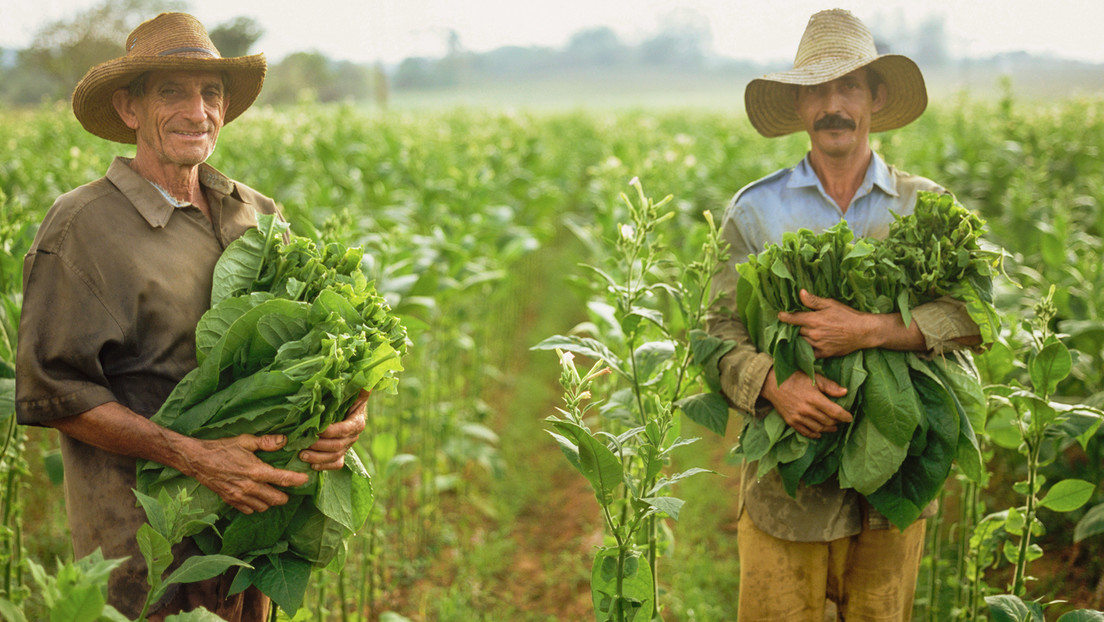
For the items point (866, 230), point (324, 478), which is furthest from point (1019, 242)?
point (324, 478)

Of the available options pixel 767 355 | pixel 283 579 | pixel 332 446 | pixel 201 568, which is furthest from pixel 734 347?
pixel 201 568

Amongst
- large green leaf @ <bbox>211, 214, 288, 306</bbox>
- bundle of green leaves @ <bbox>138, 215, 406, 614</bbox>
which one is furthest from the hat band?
bundle of green leaves @ <bbox>138, 215, 406, 614</bbox>

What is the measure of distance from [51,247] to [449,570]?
2683 millimetres

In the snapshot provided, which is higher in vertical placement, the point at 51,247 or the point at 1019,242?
the point at 51,247

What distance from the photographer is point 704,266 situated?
7.23 feet

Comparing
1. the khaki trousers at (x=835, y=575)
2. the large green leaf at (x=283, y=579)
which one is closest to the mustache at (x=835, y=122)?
the khaki trousers at (x=835, y=575)

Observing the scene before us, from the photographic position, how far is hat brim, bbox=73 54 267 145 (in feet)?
6.42

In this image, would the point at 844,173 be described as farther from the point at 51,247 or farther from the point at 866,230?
the point at 51,247

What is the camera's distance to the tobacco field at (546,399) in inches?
92.4

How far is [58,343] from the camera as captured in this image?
5.77ft

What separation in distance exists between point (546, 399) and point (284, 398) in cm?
439

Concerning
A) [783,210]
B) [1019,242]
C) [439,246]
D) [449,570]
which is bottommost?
[449,570]

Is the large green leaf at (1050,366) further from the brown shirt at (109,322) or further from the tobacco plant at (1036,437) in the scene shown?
the brown shirt at (109,322)

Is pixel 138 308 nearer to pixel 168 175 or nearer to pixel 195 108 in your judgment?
pixel 168 175
